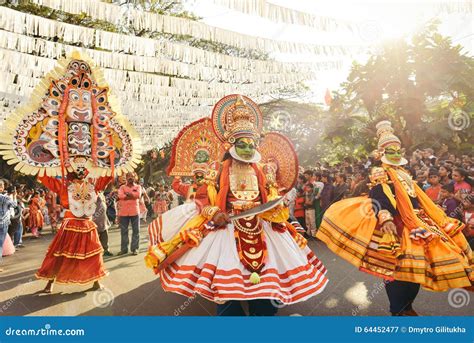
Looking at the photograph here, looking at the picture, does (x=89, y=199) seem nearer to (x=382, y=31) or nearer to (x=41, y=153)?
(x=41, y=153)

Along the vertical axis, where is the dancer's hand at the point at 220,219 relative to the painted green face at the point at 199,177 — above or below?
below

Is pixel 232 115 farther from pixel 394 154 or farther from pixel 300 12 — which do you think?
pixel 394 154

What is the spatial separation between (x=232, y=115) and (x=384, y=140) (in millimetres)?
1653

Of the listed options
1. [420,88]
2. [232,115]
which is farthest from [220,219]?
[420,88]

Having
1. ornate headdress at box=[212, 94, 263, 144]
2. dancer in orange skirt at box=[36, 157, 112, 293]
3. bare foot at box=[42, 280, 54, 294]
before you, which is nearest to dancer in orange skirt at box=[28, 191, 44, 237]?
bare foot at box=[42, 280, 54, 294]

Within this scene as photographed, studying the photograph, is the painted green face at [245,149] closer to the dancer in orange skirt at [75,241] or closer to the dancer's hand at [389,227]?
the dancer's hand at [389,227]

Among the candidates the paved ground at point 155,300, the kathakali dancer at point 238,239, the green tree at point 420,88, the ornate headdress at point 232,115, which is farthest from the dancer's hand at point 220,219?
the green tree at point 420,88

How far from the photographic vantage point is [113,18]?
11.6ft

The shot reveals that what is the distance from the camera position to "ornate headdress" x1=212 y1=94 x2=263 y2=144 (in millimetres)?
4008

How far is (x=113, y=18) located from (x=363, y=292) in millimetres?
4153

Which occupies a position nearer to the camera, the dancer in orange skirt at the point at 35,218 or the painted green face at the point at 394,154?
the painted green face at the point at 394,154

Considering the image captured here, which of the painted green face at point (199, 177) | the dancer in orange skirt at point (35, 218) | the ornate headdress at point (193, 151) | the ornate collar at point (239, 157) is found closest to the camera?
the ornate collar at point (239, 157)

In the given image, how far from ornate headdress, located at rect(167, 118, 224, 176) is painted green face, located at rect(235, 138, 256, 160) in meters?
2.19

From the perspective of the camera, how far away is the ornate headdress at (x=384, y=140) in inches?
161
